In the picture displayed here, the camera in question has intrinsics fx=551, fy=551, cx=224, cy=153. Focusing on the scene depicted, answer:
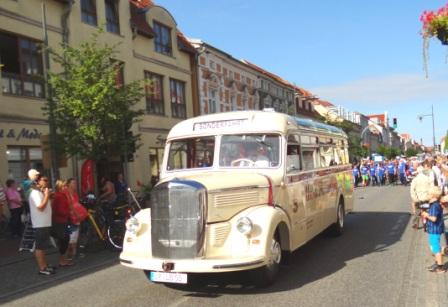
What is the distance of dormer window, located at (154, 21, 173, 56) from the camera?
29.7 meters

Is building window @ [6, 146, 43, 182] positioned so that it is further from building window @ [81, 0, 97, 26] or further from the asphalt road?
the asphalt road

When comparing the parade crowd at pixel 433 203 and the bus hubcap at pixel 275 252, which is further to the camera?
the parade crowd at pixel 433 203

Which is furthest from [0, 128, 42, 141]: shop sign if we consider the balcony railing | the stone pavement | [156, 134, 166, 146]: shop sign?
the stone pavement

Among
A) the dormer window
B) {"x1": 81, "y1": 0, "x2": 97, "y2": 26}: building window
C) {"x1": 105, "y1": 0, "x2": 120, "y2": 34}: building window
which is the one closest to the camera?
→ {"x1": 81, "y1": 0, "x2": 97, "y2": 26}: building window

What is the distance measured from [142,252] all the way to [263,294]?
67.1 inches

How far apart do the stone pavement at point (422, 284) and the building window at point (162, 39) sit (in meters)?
22.4

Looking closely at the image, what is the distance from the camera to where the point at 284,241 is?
26.5 ft

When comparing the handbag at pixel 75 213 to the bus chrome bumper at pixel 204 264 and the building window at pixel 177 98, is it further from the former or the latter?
the building window at pixel 177 98

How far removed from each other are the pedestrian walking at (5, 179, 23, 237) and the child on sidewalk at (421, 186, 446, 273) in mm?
11367

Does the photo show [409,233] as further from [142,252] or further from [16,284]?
[16,284]

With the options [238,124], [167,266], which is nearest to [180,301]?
[167,266]

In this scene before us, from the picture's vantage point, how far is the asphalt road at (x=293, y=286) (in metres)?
6.88

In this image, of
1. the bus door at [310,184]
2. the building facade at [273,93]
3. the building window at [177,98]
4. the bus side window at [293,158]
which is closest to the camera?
the bus side window at [293,158]

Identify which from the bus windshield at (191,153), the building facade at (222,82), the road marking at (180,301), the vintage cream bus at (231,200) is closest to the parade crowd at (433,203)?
the vintage cream bus at (231,200)
